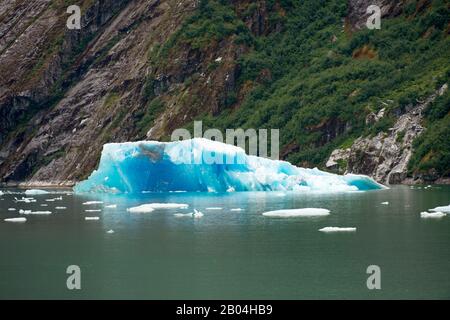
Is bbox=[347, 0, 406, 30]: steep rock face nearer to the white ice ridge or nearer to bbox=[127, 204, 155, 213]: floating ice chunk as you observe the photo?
the white ice ridge

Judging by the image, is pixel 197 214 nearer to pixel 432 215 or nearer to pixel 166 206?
pixel 166 206

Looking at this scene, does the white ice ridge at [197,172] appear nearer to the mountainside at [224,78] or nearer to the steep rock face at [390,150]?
the steep rock face at [390,150]

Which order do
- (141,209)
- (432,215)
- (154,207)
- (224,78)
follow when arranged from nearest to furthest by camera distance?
(432,215)
(141,209)
(154,207)
(224,78)

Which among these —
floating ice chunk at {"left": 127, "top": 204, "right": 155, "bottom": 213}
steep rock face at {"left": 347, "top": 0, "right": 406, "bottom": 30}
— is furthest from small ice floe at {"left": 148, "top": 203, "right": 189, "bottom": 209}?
steep rock face at {"left": 347, "top": 0, "right": 406, "bottom": 30}

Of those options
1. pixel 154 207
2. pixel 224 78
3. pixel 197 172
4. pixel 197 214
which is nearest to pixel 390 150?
pixel 197 172

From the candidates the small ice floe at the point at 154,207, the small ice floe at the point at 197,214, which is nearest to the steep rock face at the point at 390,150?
the small ice floe at the point at 154,207
